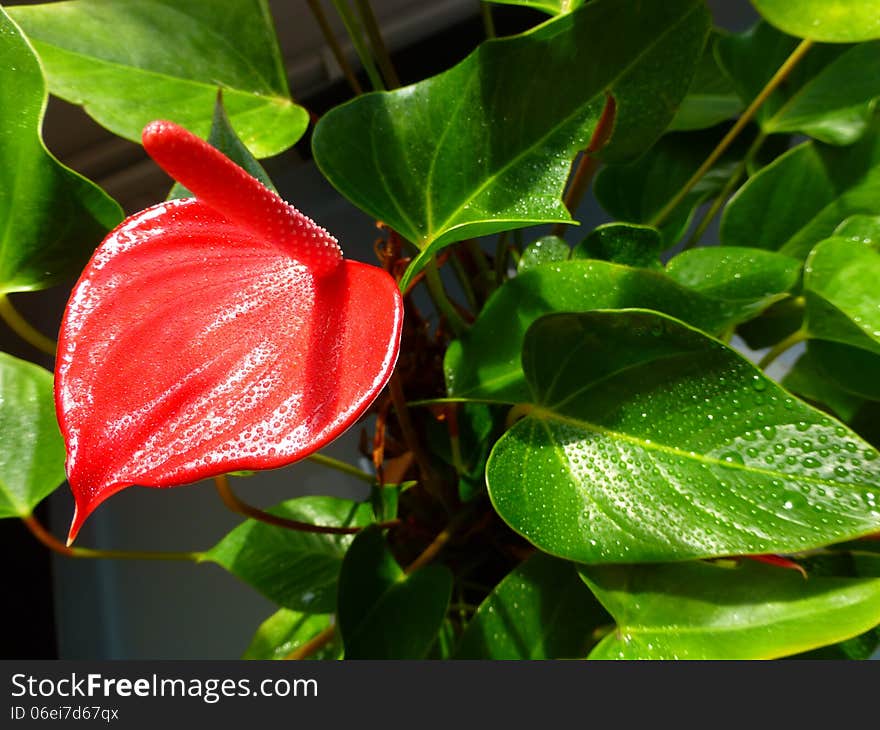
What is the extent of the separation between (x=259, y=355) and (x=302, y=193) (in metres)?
0.72

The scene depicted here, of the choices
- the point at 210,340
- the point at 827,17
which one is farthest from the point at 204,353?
the point at 827,17

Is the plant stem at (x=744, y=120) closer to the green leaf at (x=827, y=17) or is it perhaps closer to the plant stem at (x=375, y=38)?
the green leaf at (x=827, y=17)

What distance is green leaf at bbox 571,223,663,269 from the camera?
416 mm

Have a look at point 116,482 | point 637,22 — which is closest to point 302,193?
point 637,22

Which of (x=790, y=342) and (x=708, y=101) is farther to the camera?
(x=708, y=101)

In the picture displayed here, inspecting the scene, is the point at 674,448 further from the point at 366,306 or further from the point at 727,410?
the point at 366,306

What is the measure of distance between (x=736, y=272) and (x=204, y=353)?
318 millimetres

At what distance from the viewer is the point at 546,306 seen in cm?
38

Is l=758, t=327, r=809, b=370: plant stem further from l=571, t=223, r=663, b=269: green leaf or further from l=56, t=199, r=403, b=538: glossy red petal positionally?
l=56, t=199, r=403, b=538: glossy red petal

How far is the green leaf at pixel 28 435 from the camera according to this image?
385mm

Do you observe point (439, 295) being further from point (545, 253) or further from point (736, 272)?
point (736, 272)

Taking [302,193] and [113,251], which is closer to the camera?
[113,251]

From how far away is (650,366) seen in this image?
0.32 meters

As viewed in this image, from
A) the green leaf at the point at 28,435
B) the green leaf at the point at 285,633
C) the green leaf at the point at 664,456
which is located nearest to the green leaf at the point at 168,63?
the green leaf at the point at 28,435
